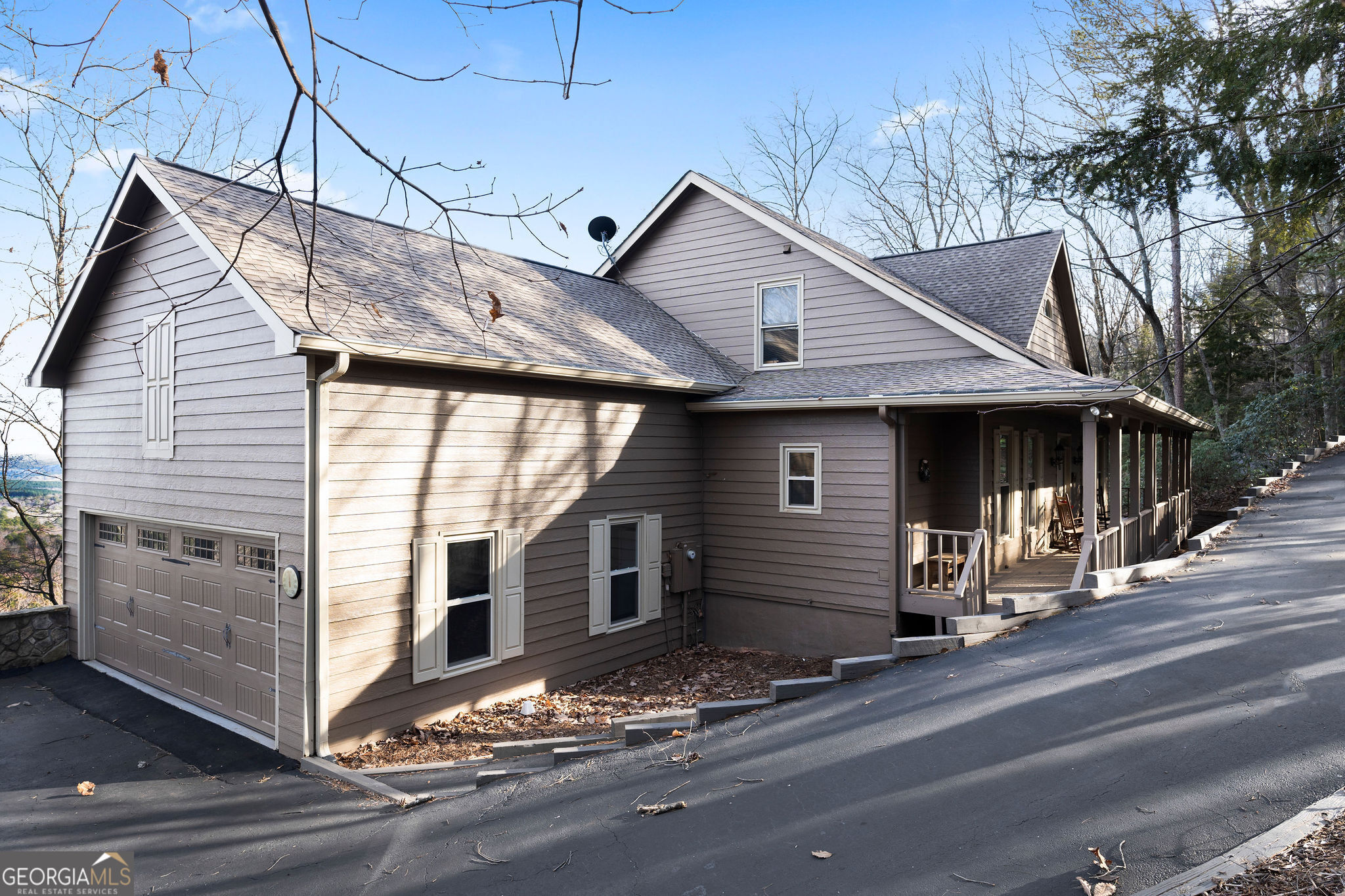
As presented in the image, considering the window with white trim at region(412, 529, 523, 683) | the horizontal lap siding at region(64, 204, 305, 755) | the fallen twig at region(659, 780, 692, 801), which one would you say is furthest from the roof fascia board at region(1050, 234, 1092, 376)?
the horizontal lap siding at region(64, 204, 305, 755)

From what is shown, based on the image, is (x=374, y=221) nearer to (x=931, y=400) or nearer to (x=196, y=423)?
(x=196, y=423)

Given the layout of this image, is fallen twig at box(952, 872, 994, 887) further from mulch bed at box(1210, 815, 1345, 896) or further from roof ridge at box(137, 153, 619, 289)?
roof ridge at box(137, 153, 619, 289)

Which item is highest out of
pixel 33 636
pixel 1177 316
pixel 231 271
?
pixel 1177 316

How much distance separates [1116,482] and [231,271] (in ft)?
38.4

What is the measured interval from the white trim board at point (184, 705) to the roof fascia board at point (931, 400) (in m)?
6.99

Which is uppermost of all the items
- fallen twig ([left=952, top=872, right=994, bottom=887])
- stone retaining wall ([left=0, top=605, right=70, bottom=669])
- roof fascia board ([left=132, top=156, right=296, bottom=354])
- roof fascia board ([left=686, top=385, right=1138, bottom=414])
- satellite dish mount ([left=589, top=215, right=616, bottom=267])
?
satellite dish mount ([left=589, top=215, right=616, bottom=267])

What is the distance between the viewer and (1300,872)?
340cm

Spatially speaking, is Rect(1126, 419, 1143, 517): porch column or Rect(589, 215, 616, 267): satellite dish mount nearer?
Rect(1126, 419, 1143, 517): porch column

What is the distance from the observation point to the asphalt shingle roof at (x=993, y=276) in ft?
44.1

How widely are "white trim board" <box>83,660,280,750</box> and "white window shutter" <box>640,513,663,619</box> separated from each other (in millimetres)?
4969

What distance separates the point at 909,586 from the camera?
1018 cm

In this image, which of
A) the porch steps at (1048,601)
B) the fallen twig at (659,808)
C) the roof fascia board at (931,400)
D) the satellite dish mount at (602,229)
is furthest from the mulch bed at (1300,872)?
the satellite dish mount at (602,229)

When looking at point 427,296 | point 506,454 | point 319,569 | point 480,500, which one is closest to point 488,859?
point 319,569

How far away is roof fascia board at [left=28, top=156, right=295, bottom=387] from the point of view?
275 inches
